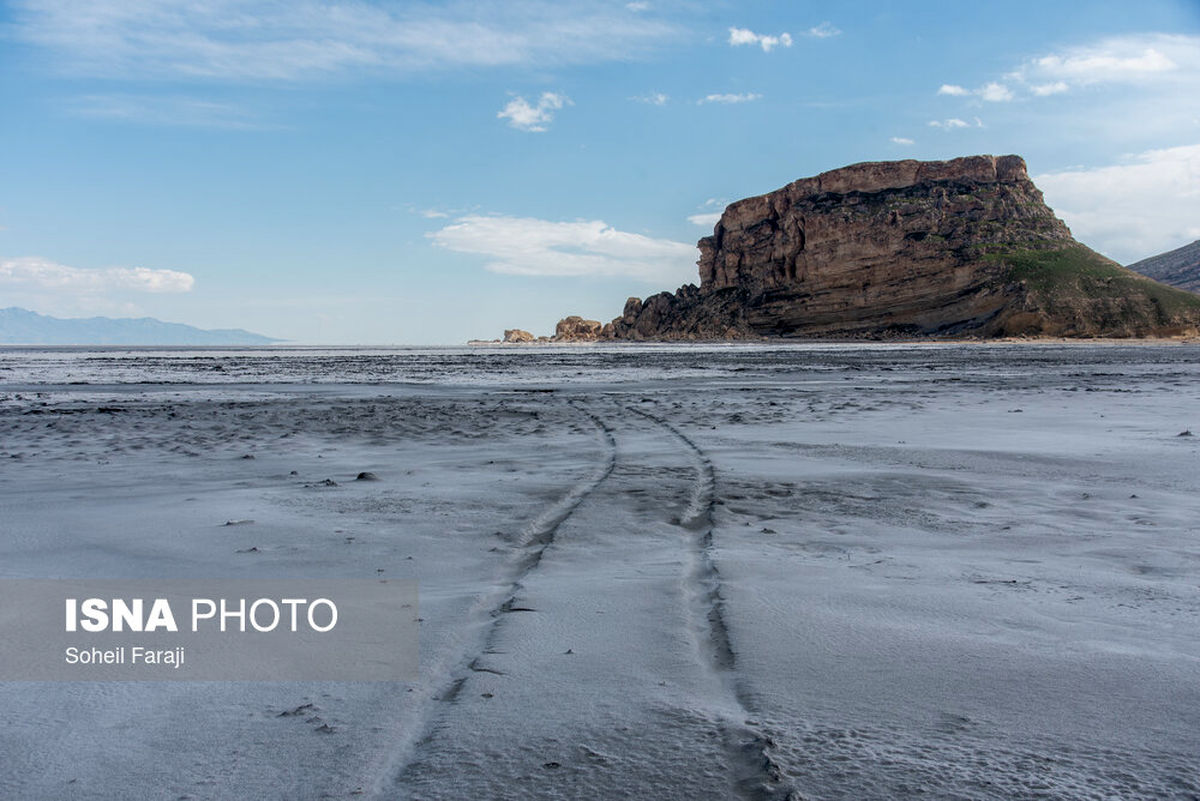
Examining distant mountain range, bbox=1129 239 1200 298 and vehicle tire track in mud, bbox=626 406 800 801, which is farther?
distant mountain range, bbox=1129 239 1200 298

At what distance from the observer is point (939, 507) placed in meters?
5.18

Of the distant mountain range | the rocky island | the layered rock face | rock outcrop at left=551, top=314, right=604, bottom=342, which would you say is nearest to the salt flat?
the rocky island

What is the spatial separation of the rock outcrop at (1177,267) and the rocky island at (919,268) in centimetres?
5247

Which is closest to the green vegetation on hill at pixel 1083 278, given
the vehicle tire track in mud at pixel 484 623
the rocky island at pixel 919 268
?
the rocky island at pixel 919 268

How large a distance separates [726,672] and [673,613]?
0.60 metres

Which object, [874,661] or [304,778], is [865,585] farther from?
[304,778]

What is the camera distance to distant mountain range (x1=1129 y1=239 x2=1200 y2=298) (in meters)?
131

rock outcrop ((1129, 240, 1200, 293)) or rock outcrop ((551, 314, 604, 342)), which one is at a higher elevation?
rock outcrop ((1129, 240, 1200, 293))

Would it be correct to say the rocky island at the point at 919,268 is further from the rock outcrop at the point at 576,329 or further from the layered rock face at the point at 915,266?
the rock outcrop at the point at 576,329

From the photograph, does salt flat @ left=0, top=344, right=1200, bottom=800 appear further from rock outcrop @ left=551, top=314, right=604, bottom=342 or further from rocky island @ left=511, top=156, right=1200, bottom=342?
rock outcrop @ left=551, top=314, right=604, bottom=342

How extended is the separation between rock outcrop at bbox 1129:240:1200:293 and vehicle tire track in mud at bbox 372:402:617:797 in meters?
153

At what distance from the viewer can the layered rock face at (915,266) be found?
78.2 meters

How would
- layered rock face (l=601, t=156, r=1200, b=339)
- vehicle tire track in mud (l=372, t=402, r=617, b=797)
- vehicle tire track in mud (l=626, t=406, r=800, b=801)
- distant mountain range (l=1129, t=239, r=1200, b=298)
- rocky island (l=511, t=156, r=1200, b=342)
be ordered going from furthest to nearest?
distant mountain range (l=1129, t=239, r=1200, b=298) < layered rock face (l=601, t=156, r=1200, b=339) < rocky island (l=511, t=156, r=1200, b=342) < vehicle tire track in mud (l=372, t=402, r=617, b=797) < vehicle tire track in mud (l=626, t=406, r=800, b=801)

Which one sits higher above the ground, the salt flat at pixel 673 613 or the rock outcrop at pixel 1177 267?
the rock outcrop at pixel 1177 267
